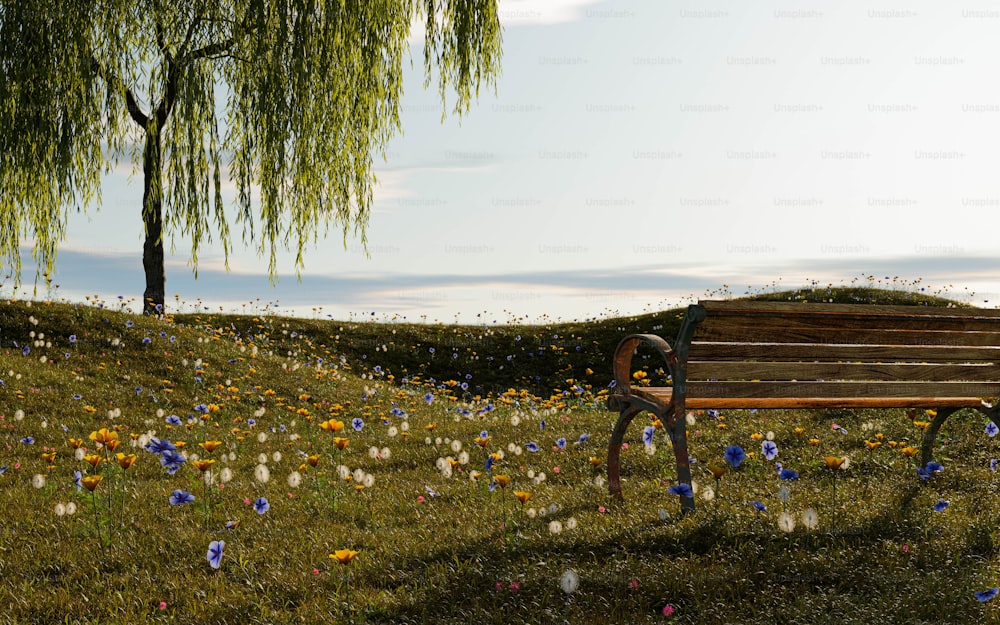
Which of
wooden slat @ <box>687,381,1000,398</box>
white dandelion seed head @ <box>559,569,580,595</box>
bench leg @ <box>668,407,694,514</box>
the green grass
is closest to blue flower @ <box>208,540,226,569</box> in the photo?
the green grass

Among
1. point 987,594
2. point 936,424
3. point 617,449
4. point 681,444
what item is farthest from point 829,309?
point 987,594

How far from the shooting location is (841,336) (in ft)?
17.1

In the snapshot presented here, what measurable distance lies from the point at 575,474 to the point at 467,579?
2451 millimetres

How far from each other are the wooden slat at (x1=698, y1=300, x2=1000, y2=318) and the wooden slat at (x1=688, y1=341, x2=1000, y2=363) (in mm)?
223

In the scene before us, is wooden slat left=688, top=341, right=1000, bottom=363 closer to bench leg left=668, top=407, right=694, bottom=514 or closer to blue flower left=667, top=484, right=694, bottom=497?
bench leg left=668, top=407, right=694, bottom=514

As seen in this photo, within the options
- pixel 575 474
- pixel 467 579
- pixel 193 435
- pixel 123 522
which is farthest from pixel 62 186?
pixel 467 579

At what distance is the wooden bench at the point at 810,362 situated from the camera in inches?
181

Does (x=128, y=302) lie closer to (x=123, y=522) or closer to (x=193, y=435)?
(x=193, y=435)

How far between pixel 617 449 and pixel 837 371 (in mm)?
1547

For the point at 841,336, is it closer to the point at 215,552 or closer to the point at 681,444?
the point at 681,444

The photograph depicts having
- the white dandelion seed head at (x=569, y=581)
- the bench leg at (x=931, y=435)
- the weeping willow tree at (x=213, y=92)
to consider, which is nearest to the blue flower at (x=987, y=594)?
the white dandelion seed head at (x=569, y=581)

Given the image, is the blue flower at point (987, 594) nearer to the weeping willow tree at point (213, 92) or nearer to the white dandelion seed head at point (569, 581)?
the white dandelion seed head at point (569, 581)

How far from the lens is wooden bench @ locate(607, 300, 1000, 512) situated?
459cm

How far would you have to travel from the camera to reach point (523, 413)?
9.41 metres
